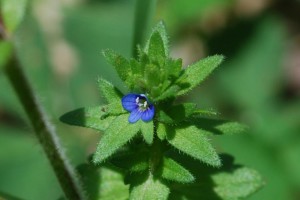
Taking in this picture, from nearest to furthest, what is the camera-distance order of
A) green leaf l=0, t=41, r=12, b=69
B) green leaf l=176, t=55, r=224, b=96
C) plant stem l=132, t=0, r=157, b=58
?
green leaf l=0, t=41, r=12, b=69 < green leaf l=176, t=55, r=224, b=96 < plant stem l=132, t=0, r=157, b=58

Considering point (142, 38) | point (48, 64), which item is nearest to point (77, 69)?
point (48, 64)

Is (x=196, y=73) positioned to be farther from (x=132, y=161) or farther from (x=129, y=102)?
(x=132, y=161)

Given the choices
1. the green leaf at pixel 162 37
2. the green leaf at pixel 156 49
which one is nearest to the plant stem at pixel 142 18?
the green leaf at pixel 162 37

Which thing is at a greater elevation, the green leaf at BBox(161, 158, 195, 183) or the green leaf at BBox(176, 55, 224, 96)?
the green leaf at BBox(176, 55, 224, 96)

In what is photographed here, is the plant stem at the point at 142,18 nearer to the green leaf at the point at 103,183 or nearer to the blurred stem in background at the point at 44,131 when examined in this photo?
the green leaf at the point at 103,183

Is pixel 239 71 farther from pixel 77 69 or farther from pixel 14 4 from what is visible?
pixel 14 4

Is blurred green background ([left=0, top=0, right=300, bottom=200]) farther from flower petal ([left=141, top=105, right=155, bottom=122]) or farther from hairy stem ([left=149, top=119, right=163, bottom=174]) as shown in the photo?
flower petal ([left=141, top=105, right=155, bottom=122])

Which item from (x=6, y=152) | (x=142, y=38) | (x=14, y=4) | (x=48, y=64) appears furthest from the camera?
(x=48, y=64)

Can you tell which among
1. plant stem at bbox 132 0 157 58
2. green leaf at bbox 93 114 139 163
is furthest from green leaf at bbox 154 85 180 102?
→ plant stem at bbox 132 0 157 58
